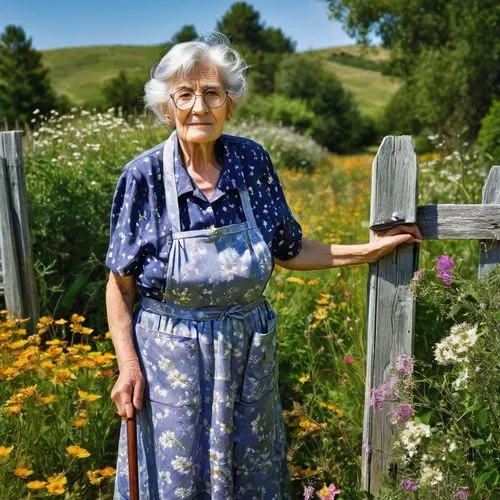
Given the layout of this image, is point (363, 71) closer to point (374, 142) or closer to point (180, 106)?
point (374, 142)

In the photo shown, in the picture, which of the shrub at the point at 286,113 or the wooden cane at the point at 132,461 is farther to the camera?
the shrub at the point at 286,113

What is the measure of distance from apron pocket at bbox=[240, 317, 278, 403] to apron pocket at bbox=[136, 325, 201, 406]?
0.53 feet

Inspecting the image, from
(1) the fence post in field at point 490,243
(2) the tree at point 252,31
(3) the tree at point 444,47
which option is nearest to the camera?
(1) the fence post in field at point 490,243

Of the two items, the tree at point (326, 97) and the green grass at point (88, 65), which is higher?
the green grass at point (88, 65)

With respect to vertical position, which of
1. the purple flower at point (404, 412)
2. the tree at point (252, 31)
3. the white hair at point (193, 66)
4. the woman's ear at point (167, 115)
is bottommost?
the purple flower at point (404, 412)

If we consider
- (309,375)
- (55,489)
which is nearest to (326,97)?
(309,375)

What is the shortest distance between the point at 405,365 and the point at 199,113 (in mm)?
1041

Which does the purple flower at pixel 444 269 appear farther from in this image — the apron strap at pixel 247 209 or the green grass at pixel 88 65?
the green grass at pixel 88 65

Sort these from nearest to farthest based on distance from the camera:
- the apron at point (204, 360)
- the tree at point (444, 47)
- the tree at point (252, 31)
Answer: the apron at point (204, 360)
the tree at point (444, 47)
the tree at point (252, 31)

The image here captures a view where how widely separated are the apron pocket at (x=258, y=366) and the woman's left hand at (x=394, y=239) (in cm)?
44

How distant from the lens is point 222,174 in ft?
6.64

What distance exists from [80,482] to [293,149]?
11784 millimetres

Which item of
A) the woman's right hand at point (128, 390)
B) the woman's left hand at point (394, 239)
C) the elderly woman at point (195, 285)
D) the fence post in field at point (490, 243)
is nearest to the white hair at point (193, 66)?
the elderly woman at point (195, 285)

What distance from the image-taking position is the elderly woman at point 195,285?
76.2 inches
